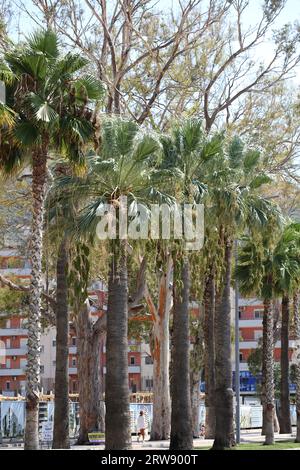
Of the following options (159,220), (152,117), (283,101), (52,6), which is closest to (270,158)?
(283,101)

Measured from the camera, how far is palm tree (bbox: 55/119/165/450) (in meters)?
26.4

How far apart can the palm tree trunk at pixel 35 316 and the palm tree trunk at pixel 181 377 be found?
6016 mm

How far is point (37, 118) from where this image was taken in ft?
77.3

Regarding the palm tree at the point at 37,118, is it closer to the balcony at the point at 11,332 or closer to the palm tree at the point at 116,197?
the palm tree at the point at 116,197

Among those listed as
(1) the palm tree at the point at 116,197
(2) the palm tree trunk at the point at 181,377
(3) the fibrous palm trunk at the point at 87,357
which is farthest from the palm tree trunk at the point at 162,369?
(1) the palm tree at the point at 116,197

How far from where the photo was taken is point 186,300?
30797 millimetres

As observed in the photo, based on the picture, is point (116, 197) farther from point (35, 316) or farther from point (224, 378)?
point (224, 378)

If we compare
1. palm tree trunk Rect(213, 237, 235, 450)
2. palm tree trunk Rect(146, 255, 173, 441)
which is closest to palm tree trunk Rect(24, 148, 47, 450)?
palm tree trunk Rect(213, 237, 235, 450)

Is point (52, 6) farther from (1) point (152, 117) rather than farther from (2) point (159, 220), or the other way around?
(2) point (159, 220)

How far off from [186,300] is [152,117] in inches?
387

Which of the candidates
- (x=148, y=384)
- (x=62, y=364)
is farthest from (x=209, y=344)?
(x=148, y=384)

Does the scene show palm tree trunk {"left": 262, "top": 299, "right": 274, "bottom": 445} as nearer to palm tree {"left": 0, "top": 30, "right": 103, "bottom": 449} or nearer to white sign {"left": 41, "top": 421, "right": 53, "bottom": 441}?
white sign {"left": 41, "top": 421, "right": 53, "bottom": 441}

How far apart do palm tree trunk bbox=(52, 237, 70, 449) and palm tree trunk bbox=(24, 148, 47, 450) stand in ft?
13.4

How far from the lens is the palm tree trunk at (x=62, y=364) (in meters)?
29.3
